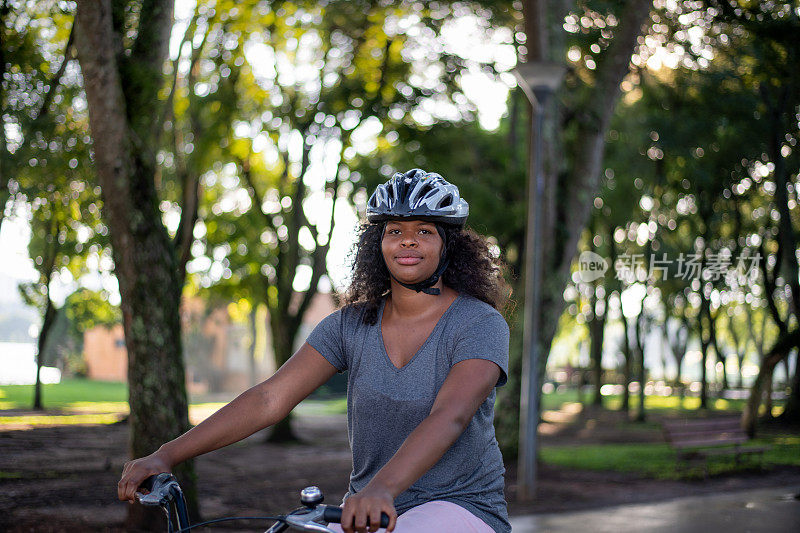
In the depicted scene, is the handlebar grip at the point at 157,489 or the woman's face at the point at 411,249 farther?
the woman's face at the point at 411,249

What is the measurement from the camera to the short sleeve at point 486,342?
282 centimetres

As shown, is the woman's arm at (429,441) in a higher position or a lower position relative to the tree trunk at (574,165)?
lower

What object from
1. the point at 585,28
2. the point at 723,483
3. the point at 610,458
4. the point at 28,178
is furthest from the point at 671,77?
the point at 28,178

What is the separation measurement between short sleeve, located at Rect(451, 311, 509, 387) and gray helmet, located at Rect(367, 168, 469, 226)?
0.38 meters

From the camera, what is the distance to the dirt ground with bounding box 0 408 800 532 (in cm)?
1002

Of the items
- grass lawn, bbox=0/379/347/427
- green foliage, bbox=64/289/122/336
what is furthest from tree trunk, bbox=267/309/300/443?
green foliage, bbox=64/289/122/336

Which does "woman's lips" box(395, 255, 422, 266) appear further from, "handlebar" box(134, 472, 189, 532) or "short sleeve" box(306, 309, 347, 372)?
"handlebar" box(134, 472, 189, 532)

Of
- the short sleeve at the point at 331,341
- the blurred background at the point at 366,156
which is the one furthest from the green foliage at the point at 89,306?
the short sleeve at the point at 331,341

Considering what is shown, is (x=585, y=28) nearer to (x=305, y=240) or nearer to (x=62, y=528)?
(x=305, y=240)

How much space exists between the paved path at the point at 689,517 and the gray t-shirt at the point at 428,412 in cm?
696

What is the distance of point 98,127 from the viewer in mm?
8117

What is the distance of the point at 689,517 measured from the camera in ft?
33.1

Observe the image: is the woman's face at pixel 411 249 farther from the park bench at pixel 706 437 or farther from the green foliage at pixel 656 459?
the green foliage at pixel 656 459

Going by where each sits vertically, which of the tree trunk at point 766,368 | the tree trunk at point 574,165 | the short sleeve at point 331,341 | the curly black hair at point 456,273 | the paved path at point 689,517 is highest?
the tree trunk at point 574,165
